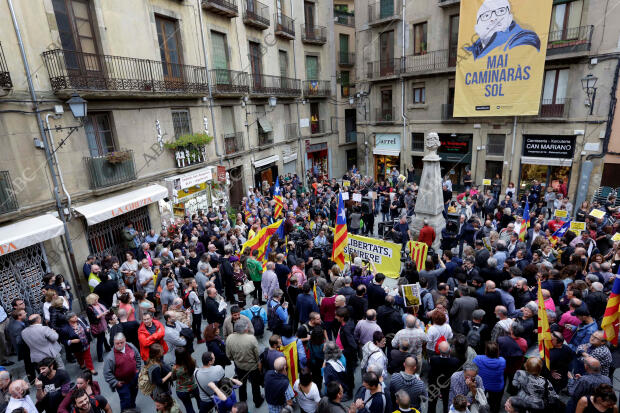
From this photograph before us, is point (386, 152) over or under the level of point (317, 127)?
under

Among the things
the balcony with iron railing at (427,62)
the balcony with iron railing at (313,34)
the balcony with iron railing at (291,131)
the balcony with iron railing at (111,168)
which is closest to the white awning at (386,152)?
the balcony with iron railing at (427,62)

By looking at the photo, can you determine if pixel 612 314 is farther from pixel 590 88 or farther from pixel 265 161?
pixel 265 161

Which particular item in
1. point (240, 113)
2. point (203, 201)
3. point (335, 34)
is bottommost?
point (203, 201)

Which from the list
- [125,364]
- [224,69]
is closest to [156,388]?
[125,364]


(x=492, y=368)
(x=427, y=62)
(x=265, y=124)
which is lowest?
(x=492, y=368)

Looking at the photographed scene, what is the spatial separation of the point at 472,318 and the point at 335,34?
26.3m

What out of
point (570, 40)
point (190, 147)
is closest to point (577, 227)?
point (570, 40)

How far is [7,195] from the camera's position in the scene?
8.48 metres

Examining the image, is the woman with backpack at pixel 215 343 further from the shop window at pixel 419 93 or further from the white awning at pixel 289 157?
the shop window at pixel 419 93

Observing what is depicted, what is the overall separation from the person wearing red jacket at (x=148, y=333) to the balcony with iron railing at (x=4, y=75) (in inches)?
277

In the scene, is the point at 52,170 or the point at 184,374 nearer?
the point at 184,374

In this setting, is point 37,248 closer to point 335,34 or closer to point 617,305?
point 617,305

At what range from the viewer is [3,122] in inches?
333

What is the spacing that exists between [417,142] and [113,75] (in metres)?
16.9
